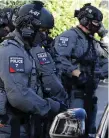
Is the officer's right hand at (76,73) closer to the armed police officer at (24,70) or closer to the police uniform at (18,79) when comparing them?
the armed police officer at (24,70)

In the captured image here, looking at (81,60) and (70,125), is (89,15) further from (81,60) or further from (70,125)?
(70,125)

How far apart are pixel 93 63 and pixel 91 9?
0.71 metres

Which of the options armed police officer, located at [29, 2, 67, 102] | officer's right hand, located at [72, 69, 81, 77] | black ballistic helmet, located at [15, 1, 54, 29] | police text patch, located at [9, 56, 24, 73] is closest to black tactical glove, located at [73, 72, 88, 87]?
officer's right hand, located at [72, 69, 81, 77]

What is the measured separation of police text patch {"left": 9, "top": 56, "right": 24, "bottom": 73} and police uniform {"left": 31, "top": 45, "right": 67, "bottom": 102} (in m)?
0.36

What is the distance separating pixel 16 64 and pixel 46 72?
60cm

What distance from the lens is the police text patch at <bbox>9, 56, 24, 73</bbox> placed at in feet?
14.3

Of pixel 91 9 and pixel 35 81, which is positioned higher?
pixel 91 9

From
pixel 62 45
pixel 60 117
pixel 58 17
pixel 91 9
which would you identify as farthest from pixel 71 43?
pixel 58 17

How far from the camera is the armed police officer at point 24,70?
4.35 m

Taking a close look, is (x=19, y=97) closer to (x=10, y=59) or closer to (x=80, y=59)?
(x=10, y=59)

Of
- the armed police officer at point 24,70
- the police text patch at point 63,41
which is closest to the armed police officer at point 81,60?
the police text patch at point 63,41

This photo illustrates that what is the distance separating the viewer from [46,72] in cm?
493

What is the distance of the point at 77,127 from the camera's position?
135 inches

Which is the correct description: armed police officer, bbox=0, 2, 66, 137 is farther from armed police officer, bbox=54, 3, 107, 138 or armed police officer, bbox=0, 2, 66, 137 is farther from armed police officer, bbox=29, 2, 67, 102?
armed police officer, bbox=54, 3, 107, 138
